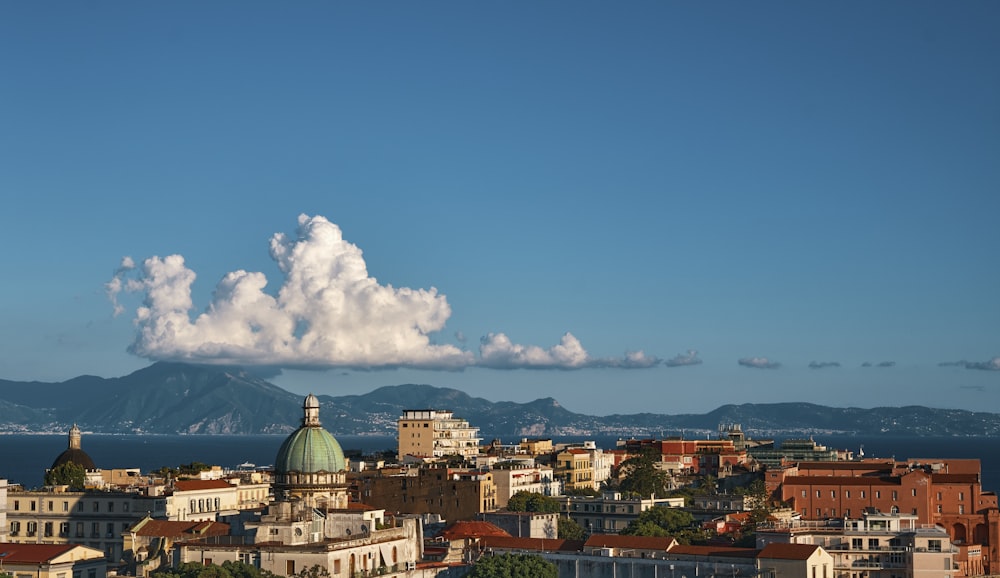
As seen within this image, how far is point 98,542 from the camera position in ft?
458

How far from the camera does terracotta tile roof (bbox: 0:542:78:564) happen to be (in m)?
110

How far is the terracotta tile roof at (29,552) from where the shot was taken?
11044 centimetres

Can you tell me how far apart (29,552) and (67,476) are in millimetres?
50343

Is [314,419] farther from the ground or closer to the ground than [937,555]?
farther from the ground

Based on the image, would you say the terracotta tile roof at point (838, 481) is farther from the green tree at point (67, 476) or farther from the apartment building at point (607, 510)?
the green tree at point (67, 476)

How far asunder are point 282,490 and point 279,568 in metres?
A: 19.5

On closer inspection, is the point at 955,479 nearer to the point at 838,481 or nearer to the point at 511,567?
the point at 838,481

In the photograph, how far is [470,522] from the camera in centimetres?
13888

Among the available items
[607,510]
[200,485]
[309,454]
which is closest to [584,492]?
[607,510]

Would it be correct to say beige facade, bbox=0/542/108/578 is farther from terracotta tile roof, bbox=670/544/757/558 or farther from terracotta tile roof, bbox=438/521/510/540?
terracotta tile roof, bbox=670/544/757/558

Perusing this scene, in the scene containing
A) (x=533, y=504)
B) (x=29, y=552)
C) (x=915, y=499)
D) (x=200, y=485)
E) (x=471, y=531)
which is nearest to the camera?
(x=29, y=552)

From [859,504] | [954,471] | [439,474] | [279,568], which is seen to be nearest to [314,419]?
[279,568]

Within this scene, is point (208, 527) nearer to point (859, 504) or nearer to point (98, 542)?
point (98, 542)

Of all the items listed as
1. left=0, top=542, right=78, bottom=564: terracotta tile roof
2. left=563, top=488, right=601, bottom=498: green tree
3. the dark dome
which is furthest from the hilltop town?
left=563, top=488, right=601, bottom=498: green tree
